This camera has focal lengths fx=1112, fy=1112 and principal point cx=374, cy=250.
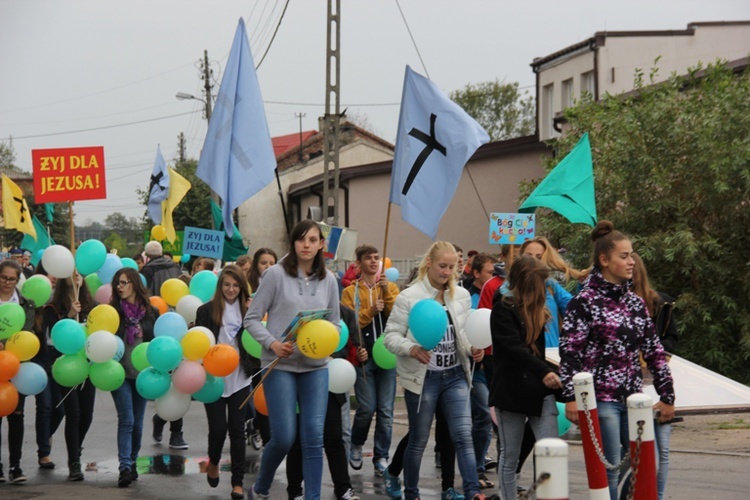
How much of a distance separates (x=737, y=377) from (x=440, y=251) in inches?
342

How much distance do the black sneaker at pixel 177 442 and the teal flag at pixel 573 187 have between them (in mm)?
4268

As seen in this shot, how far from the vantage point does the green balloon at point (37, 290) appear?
9406mm

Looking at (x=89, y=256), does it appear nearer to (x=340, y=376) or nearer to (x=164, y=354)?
(x=164, y=354)

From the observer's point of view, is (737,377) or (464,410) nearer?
(464,410)

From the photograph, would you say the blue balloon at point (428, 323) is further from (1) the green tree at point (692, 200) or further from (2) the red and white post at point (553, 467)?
(1) the green tree at point (692, 200)

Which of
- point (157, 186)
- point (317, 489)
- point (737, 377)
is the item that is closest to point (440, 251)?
point (317, 489)

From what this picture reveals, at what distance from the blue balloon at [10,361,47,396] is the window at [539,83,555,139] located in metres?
24.6

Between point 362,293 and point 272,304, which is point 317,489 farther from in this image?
point 362,293

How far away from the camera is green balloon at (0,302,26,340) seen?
8789 mm

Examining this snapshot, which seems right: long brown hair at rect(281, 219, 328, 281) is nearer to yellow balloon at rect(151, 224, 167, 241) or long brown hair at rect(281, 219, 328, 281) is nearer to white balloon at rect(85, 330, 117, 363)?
white balloon at rect(85, 330, 117, 363)

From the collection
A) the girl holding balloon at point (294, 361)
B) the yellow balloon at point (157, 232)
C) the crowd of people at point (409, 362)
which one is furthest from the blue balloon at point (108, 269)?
the yellow balloon at point (157, 232)

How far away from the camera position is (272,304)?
284 inches

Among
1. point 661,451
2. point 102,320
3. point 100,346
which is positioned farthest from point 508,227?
point 661,451

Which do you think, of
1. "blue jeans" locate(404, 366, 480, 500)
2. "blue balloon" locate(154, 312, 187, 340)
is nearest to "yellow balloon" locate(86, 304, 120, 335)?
"blue balloon" locate(154, 312, 187, 340)
